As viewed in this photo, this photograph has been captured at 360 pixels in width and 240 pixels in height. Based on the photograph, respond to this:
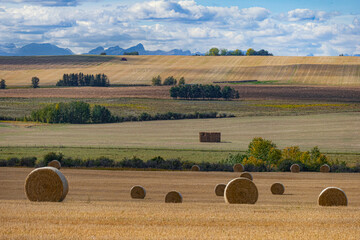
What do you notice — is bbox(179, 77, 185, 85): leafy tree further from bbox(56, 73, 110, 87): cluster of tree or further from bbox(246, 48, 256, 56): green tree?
bbox(246, 48, 256, 56): green tree

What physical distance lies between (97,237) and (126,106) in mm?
70805

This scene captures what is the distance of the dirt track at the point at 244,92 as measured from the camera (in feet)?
289

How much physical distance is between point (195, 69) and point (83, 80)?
24.8 m

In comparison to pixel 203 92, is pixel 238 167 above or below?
below

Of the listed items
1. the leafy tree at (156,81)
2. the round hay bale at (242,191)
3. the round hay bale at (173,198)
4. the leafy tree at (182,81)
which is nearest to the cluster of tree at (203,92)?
the leafy tree at (182,81)

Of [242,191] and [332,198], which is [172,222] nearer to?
[242,191]

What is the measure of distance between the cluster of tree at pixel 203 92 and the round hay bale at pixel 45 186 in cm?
7423

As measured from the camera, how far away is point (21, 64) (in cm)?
12900

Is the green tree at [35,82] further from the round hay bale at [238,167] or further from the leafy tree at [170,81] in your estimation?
the round hay bale at [238,167]

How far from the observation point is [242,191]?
18984 millimetres

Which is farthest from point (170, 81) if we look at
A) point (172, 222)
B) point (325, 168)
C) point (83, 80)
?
point (172, 222)

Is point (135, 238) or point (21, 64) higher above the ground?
point (21, 64)

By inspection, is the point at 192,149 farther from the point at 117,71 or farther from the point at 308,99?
the point at 117,71

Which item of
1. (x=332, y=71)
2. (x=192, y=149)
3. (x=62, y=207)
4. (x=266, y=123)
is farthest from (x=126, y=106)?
(x=62, y=207)
